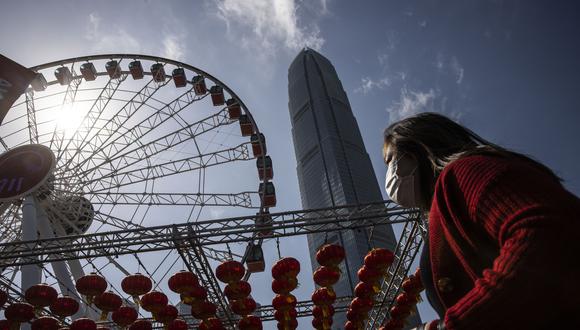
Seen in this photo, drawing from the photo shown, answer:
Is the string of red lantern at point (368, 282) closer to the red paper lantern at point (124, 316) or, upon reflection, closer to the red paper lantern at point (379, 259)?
the red paper lantern at point (379, 259)

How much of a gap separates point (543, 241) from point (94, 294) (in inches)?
371

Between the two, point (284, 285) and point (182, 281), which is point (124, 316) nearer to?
point (182, 281)

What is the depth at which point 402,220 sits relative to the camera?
27.9ft

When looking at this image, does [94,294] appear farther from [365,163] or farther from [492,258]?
→ [365,163]

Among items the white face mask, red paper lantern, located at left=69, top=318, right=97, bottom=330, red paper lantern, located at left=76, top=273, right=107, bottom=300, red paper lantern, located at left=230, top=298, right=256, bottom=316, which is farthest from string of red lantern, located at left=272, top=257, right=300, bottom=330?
the white face mask

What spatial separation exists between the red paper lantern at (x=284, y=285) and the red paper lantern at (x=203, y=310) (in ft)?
5.26

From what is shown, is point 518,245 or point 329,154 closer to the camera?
point 518,245

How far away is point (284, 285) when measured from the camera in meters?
8.72

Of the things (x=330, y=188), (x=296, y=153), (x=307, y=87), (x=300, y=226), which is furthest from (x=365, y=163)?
(x=300, y=226)

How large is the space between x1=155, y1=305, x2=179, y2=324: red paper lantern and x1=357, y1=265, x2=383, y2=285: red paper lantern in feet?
15.0

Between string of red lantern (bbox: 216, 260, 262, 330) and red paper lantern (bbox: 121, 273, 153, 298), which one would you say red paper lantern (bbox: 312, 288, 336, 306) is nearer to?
string of red lantern (bbox: 216, 260, 262, 330)

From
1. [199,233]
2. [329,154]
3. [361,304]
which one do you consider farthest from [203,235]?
[329,154]

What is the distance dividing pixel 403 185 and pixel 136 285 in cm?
817

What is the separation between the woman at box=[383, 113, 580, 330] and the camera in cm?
74
